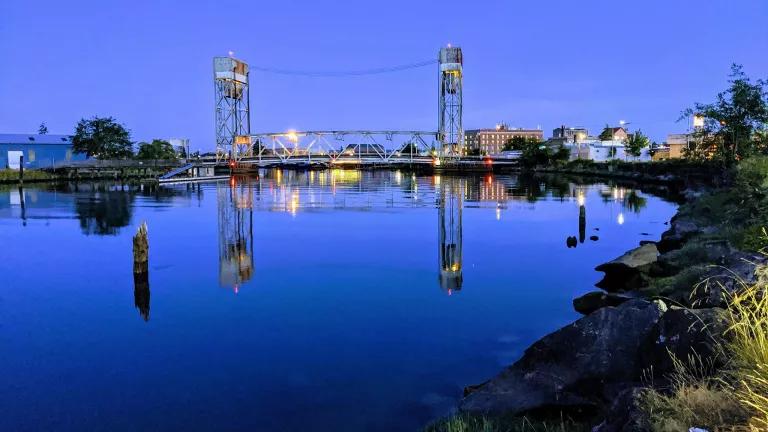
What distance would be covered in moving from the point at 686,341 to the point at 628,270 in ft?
36.8

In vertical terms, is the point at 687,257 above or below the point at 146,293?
above

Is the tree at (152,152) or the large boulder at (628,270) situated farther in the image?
the tree at (152,152)

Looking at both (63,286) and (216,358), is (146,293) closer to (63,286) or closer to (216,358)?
(63,286)

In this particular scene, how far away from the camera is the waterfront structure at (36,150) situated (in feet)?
289

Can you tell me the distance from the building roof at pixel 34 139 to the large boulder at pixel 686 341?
101 meters

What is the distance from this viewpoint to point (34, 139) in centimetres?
9231

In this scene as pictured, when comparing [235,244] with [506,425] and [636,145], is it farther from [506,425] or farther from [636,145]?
[636,145]

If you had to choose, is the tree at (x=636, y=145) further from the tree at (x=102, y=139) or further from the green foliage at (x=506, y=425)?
the green foliage at (x=506, y=425)

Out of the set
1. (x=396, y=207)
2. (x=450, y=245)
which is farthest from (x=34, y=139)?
(x=450, y=245)

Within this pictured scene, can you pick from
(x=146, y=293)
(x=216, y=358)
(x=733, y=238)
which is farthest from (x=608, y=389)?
(x=146, y=293)

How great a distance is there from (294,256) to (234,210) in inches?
826

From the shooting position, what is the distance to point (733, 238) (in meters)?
15.1

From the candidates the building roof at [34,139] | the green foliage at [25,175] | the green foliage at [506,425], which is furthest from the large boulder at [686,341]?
the building roof at [34,139]

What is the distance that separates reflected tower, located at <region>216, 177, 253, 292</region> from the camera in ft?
65.2
